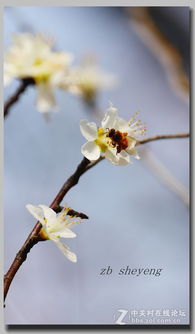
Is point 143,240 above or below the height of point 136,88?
below

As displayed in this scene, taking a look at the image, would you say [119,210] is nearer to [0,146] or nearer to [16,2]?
[0,146]

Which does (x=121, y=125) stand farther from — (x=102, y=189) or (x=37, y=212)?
(x=102, y=189)

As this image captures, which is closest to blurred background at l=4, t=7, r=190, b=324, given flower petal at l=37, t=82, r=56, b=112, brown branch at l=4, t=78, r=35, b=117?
flower petal at l=37, t=82, r=56, b=112

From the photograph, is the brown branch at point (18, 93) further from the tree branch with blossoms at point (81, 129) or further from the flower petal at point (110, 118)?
the flower petal at point (110, 118)

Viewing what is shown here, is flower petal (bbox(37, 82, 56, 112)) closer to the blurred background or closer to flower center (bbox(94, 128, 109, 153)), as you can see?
flower center (bbox(94, 128, 109, 153))

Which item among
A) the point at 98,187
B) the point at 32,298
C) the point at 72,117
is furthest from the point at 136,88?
the point at 32,298

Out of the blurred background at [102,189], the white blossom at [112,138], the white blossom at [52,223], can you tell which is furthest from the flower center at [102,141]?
the blurred background at [102,189]
